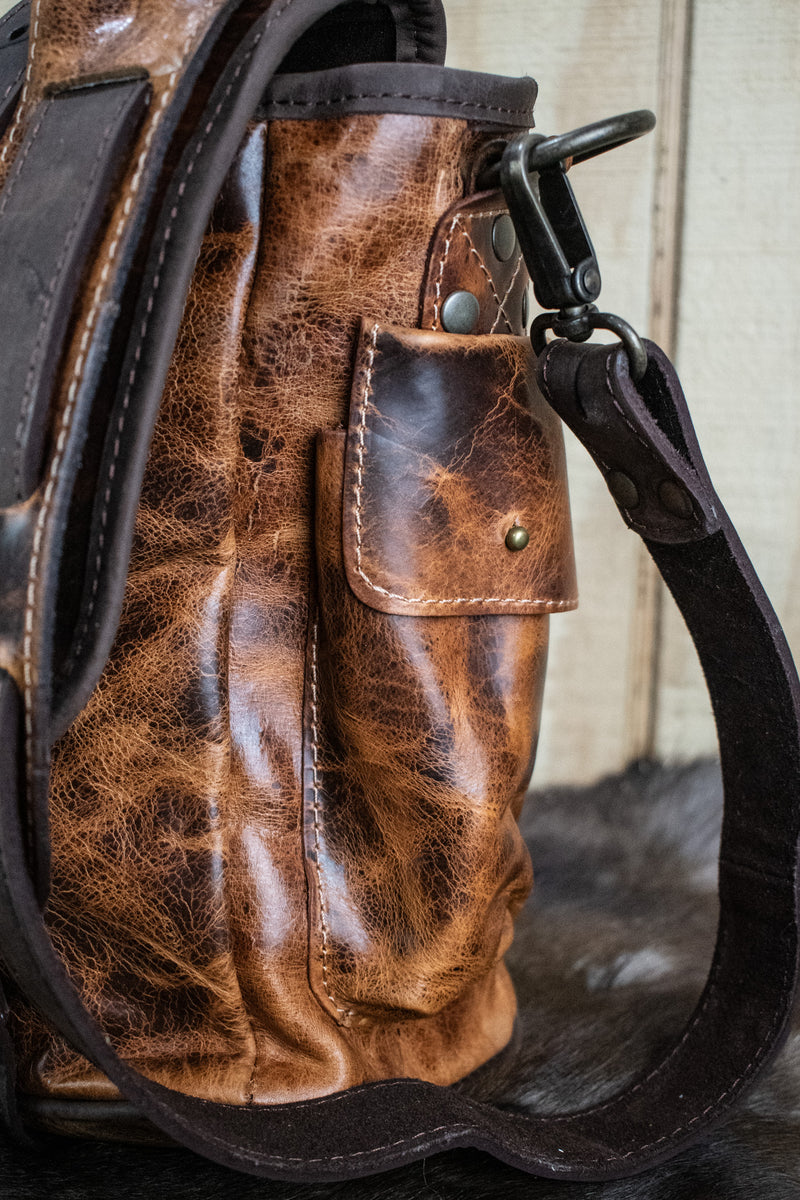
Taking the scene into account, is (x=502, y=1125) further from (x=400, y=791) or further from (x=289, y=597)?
(x=289, y=597)

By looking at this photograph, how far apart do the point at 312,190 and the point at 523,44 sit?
1.97 feet

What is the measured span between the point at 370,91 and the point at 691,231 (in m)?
0.61

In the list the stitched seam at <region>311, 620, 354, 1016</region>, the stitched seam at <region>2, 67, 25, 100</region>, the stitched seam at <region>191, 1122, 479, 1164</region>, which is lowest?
the stitched seam at <region>191, 1122, 479, 1164</region>

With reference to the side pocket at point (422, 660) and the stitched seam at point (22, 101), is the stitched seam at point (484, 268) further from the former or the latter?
the stitched seam at point (22, 101)

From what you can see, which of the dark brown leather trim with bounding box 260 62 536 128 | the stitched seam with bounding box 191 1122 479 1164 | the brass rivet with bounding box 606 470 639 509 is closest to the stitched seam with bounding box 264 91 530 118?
the dark brown leather trim with bounding box 260 62 536 128

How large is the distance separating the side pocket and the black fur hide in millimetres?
96

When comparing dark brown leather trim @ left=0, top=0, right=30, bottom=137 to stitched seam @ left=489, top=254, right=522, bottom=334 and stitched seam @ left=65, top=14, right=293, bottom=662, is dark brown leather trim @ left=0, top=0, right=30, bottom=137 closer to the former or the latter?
stitched seam @ left=65, top=14, right=293, bottom=662

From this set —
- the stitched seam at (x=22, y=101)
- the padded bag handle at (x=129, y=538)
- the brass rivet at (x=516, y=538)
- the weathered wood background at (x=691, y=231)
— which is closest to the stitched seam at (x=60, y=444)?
the padded bag handle at (x=129, y=538)

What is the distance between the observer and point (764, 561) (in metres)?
1.09

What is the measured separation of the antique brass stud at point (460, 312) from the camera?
55 cm

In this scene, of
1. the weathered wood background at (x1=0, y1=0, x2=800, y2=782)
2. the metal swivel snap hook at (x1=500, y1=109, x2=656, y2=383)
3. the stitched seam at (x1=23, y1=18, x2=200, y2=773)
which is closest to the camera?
the stitched seam at (x1=23, y1=18, x2=200, y2=773)

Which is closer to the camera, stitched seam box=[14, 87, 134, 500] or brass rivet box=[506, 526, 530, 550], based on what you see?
stitched seam box=[14, 87, 134, 500]

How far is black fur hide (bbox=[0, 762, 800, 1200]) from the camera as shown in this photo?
53 centimetres

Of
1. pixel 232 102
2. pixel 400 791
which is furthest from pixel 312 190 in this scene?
pixel 400 791
